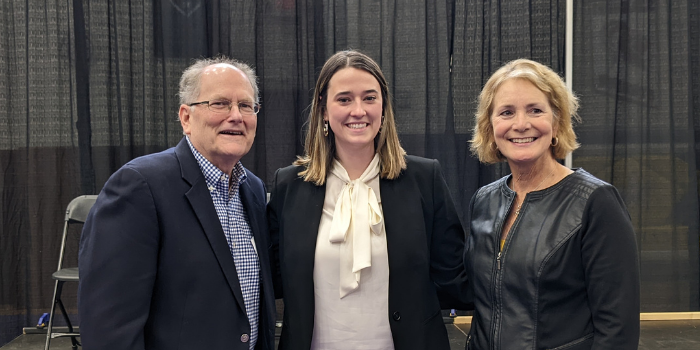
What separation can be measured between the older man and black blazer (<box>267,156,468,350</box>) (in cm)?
10

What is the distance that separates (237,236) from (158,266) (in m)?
0.28

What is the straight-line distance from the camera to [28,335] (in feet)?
13.3

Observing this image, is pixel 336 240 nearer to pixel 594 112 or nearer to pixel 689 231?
pixel 594 112

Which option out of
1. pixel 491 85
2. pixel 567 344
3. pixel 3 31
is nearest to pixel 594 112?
pixel 491 85

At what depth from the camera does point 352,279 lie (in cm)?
177

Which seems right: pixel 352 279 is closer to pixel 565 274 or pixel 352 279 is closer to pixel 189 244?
pixel 189 244

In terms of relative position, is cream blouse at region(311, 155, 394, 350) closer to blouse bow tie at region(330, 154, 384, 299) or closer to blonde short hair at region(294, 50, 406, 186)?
blouse bow tie at region(330, 154, 384, 299)

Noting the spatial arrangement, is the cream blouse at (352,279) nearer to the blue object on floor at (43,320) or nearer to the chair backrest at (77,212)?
the chair backrest at (77,212)

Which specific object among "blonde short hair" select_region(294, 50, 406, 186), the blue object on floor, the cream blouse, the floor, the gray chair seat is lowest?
the floor

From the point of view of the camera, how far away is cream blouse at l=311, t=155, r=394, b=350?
177 centimetres

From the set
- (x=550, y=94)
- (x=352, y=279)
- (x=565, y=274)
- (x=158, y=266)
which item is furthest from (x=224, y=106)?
(x=565, y=274)

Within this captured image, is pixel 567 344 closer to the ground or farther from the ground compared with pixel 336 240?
closer to the ground

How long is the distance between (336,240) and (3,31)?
3.71 meters

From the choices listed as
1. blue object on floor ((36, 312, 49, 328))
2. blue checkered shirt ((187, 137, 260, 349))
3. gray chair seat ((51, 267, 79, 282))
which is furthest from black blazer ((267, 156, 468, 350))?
blue object on floor ((36, 312, 49, 328))
